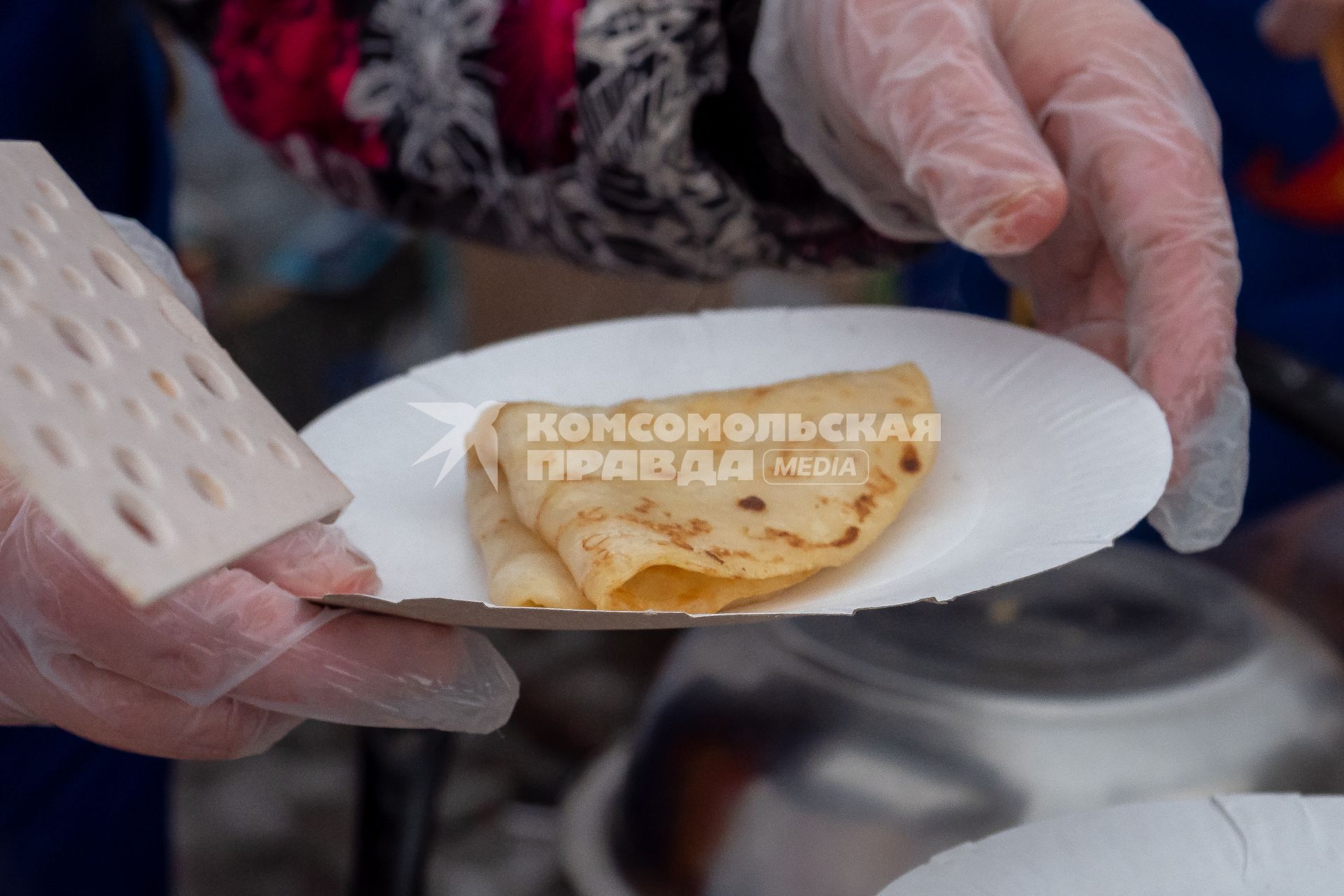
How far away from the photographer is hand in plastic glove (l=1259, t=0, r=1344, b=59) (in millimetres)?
1728

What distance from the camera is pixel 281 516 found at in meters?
0.54

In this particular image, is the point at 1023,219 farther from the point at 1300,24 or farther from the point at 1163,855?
the point at 1300,24

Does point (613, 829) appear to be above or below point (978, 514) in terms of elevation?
below

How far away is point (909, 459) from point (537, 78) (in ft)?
2.37

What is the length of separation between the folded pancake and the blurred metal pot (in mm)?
284

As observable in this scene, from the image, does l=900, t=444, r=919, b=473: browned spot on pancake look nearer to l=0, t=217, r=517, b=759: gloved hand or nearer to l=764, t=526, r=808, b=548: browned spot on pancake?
l=764, t=526, r=808, b=548: browned spot on pancake

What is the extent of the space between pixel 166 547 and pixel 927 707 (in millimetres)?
769

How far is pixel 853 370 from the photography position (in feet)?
3.39

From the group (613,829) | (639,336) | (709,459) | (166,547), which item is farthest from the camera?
(613,829)

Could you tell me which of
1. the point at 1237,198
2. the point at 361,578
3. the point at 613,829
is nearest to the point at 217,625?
the point at 361,578

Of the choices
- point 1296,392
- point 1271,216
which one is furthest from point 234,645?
point 1271,216

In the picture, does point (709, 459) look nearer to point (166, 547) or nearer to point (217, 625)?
point (217, 625)

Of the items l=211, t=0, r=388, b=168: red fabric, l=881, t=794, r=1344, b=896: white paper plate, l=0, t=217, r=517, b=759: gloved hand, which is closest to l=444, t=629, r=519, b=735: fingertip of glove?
l=0, t=217, r=517, b=759: gloved hand

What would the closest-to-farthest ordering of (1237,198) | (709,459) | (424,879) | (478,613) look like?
(478,613) < (709,459) < (424,879) < (1237,198)
